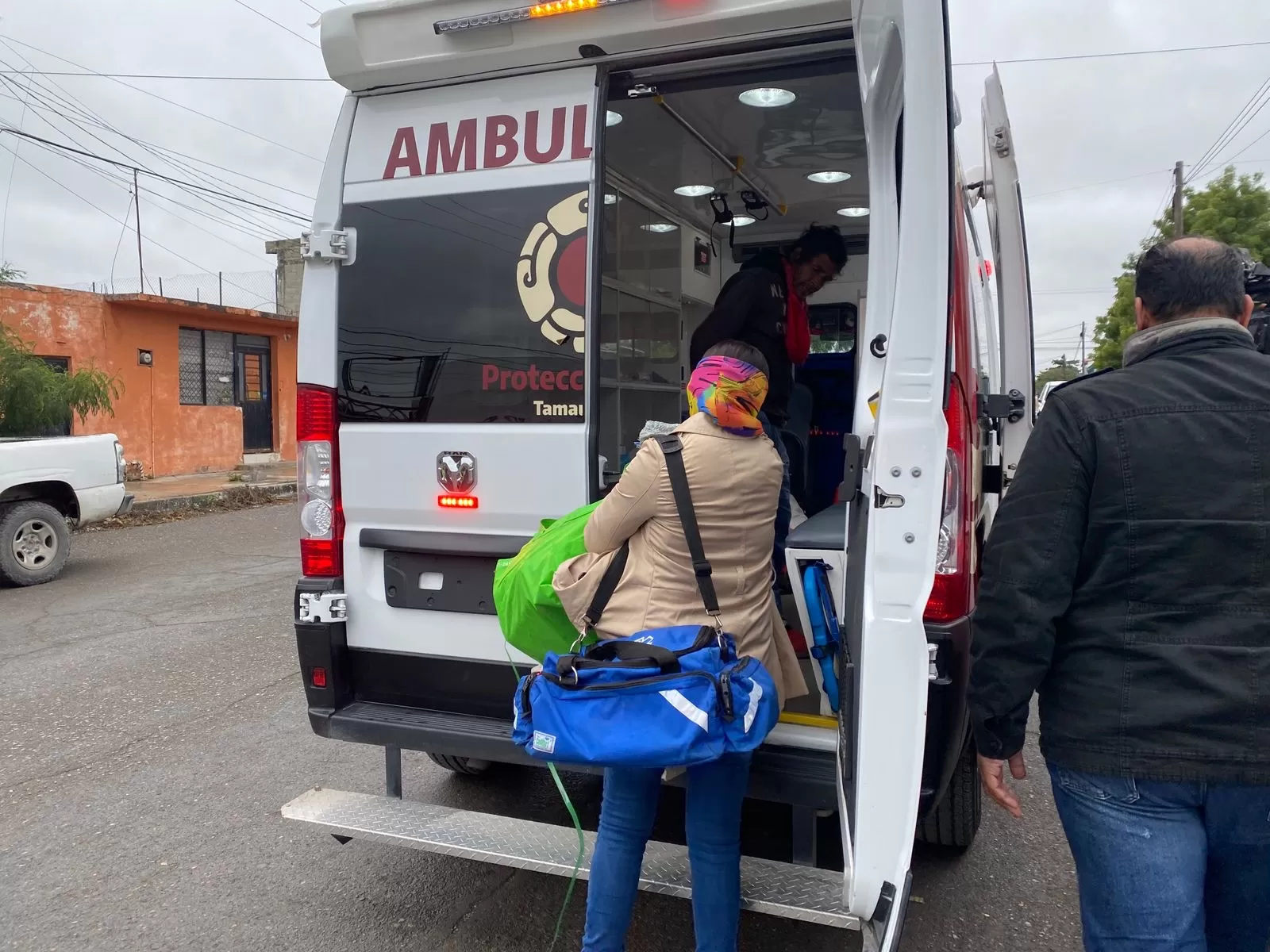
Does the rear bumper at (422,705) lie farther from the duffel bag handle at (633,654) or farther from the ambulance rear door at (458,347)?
the duffel bag handle at (633,654)

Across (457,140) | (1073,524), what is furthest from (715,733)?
(457,140)

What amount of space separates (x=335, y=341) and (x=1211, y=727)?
2.67 m

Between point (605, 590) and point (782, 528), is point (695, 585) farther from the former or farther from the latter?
point (782, 528)

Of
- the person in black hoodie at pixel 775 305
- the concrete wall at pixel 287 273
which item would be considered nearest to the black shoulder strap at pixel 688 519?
the person in black hoodie at pixel 775 305

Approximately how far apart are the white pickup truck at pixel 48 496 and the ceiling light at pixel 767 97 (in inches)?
291

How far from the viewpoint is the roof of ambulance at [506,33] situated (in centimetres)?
265

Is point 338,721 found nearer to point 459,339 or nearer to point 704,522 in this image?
point 459,339

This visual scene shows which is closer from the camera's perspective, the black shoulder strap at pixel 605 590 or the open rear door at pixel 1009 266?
the black shoulder strap at pixel 605 590

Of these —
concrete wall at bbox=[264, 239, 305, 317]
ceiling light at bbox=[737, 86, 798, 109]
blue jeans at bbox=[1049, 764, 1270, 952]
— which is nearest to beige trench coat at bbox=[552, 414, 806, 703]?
blue jeans at bbox=[1049, 764, 1270, 952]

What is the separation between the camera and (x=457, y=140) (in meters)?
3.07

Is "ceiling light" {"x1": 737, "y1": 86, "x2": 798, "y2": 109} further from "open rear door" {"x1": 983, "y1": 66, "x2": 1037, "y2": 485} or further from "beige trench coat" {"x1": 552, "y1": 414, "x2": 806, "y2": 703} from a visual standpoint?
"beige trench coat" {"x1": 552, "y1": 414, "x2": 806, "y2": 703}

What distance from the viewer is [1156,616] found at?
174 cm

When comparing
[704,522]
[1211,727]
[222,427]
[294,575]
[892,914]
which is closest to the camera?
[1211,727]

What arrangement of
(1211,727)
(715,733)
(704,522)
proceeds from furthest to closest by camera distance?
1. (704,522)
2. (715,733)
3. (1211,727)
